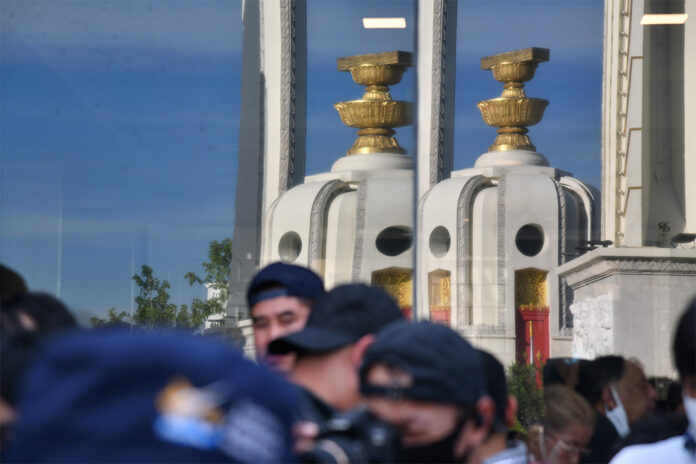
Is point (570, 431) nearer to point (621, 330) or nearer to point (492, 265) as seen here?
point (621, 330)

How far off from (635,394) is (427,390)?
209cm

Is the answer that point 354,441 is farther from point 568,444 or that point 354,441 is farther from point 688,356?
point 568,444

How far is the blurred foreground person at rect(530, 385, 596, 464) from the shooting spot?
295 cm

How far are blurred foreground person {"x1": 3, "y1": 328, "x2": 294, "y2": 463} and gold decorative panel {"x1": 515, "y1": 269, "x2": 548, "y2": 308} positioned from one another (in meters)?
5.03

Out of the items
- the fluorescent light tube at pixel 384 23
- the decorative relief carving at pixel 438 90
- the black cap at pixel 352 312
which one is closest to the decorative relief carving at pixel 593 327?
the decorative relief carving at pixel 438 90

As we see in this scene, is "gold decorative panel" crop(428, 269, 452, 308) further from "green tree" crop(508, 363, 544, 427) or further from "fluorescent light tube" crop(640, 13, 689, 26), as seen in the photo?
"fluorescent light tube" crop(640, 13, 689, 26)

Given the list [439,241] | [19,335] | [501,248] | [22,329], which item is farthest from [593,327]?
[19,335]

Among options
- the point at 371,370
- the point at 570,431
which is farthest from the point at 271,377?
the point at 570,431

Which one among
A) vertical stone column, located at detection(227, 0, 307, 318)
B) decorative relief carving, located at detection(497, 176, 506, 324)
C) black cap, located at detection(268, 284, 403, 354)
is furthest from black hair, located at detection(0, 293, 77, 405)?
decorative relief carving, located at detection(497, 176, 506, 324)

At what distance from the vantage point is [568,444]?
2.95m

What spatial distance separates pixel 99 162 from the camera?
5.48 metres

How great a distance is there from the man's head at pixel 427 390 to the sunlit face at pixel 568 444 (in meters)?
1.33

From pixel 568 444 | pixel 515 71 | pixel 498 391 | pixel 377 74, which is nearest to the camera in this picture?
pixel 498 391

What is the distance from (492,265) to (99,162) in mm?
2222
